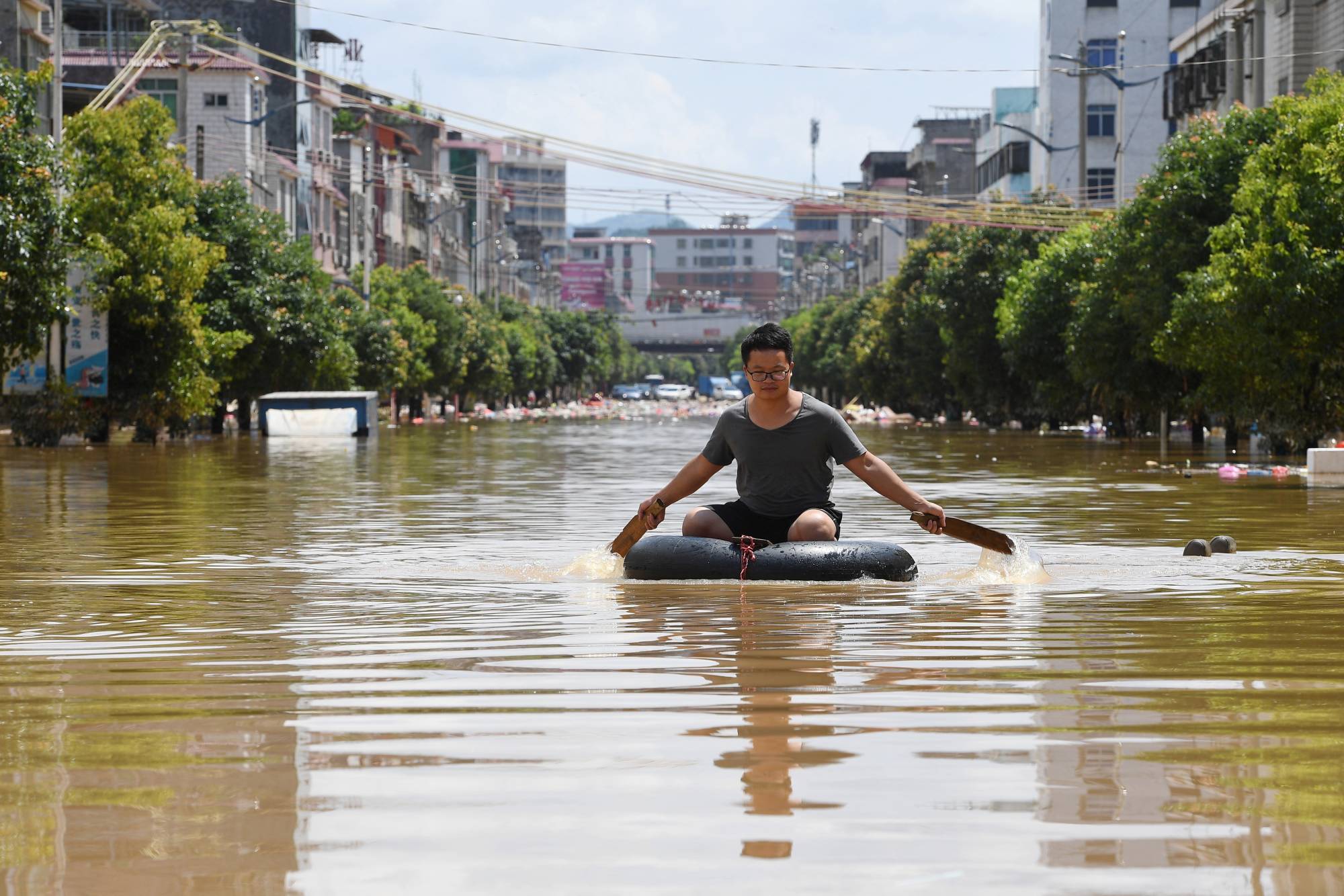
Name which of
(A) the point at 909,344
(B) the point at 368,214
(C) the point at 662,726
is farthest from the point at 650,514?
(B) the point at 368,214

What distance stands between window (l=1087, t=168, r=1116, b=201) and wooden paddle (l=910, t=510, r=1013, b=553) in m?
103

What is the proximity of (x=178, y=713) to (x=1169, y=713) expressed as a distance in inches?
143

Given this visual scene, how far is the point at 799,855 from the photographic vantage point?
570 centimetres

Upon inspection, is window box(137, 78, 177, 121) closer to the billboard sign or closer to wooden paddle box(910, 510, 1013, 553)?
the billboard sign

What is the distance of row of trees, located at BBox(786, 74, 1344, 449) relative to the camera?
37250 millimetres

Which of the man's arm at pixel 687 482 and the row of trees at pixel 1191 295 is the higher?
the row of trees at pixel 1191 295

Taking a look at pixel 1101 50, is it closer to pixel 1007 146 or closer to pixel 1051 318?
pixel 1007 146

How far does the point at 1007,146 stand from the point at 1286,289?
4046 inches

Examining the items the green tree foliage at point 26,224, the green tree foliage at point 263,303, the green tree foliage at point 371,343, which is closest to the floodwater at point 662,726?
the green tree foliage at point 26,224

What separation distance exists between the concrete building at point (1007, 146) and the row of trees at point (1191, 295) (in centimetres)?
4258

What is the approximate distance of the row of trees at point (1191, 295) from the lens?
122ft

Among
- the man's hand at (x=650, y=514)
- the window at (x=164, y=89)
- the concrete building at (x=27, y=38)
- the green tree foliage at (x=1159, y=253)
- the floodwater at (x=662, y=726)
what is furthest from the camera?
the window at (x=164, y=89)

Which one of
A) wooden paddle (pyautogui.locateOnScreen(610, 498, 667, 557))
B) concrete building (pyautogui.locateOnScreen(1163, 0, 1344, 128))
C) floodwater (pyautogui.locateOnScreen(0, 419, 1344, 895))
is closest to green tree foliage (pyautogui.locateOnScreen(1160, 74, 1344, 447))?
concrete building (pyautogui.locateOnScreen(1163, 0, 1344, 128))

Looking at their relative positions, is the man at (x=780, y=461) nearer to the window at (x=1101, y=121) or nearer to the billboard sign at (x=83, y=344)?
the billboard sign at (x=83, y=344)
